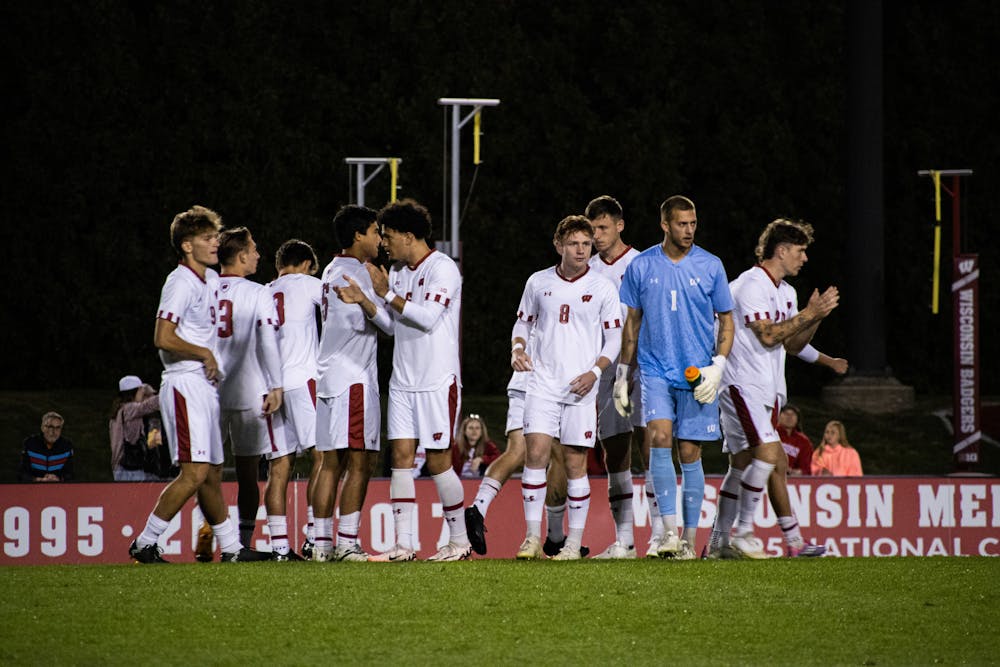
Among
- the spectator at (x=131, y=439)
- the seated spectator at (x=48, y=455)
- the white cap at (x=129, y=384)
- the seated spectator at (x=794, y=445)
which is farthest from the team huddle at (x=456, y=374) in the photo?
the white cap at (x=129, y=384)

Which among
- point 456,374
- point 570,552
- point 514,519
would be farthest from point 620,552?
point 514,519

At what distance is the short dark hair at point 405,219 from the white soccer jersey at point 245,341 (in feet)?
3.42

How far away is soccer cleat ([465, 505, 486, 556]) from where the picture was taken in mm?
9836

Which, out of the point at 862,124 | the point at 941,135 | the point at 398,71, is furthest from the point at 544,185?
the point at 941,135

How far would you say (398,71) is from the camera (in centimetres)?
Result: 3969

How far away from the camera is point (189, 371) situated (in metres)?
9.61

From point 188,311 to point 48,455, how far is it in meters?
6.60

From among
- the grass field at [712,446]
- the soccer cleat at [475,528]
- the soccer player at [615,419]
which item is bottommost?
the grass field at [712,446]

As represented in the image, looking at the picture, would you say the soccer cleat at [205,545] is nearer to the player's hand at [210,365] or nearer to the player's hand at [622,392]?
the player's hand at [210,365]

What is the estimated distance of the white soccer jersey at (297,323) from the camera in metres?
11.1

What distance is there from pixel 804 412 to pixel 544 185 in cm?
907

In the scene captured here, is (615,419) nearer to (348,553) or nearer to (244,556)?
(348,553)

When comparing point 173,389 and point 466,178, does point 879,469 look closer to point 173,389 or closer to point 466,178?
point 466,178

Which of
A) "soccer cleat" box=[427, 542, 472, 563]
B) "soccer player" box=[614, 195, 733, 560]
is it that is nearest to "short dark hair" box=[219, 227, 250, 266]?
"soccer cleat" box=[427, 542, 472, 563]
